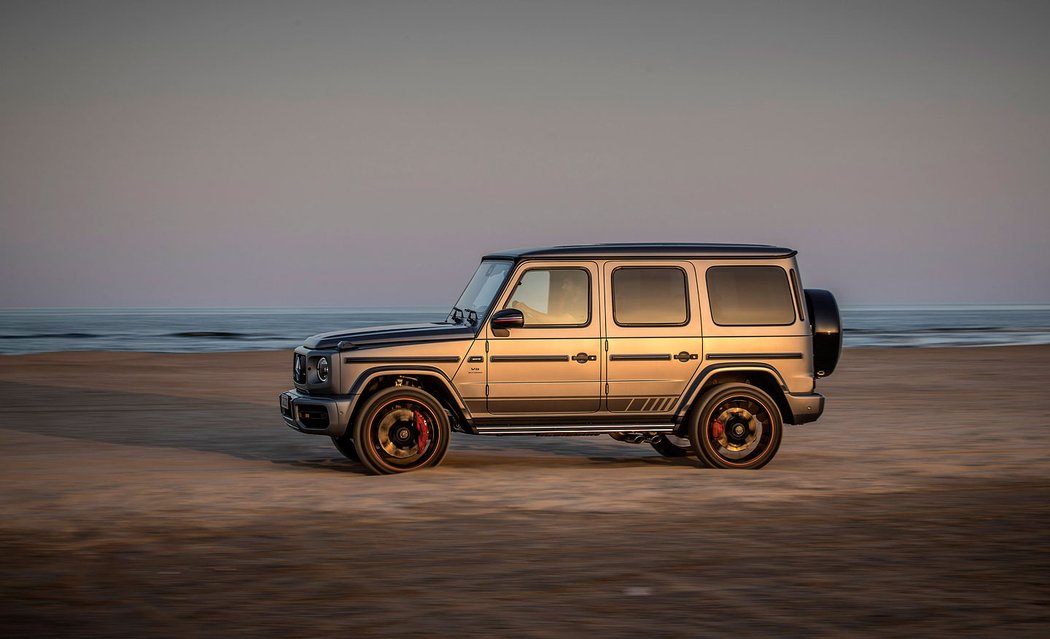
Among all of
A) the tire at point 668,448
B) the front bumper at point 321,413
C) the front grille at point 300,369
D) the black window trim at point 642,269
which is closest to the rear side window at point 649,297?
the black window trim at point 642,269

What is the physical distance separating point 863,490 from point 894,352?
28244mm

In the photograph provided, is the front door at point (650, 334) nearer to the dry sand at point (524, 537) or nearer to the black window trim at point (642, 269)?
the black window trim at point (642, 269)

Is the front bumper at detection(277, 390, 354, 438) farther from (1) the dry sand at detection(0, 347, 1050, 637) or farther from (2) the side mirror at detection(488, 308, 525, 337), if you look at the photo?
(2) the side mirror at detection(488, 308, 525, 337)

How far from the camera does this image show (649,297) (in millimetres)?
11641

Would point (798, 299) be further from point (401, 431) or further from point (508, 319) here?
point (401, 431)

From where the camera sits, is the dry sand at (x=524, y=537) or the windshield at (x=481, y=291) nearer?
the dry sand at (x=524, y=537)

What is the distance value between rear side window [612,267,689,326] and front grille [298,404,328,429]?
9.29ft

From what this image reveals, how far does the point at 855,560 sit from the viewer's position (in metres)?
7.64

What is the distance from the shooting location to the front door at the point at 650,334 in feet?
37.8

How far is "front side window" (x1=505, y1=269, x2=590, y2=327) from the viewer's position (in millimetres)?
11484

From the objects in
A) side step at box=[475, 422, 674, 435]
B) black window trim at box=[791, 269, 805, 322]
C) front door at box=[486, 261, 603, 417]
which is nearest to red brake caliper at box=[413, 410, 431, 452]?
side step at box=[475, 422, 674, 435]

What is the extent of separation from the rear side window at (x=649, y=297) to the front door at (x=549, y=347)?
235mm

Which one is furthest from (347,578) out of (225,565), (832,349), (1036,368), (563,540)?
(1036,368)

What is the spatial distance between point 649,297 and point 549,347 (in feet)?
3.55
